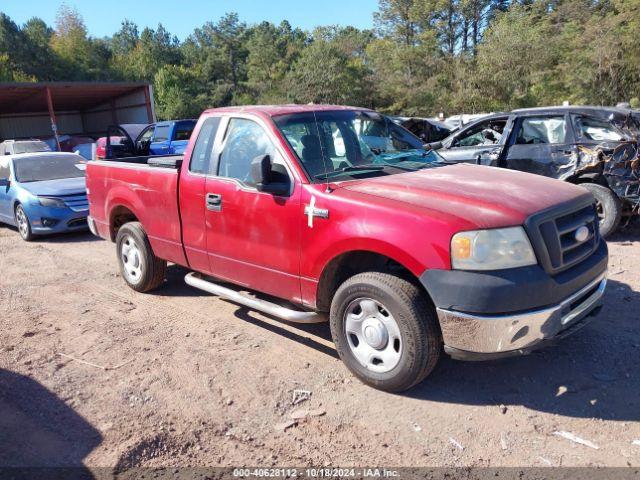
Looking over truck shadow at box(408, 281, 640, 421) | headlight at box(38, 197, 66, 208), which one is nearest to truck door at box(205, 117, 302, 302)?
truck shadow at box(408, 281, 640, 421)

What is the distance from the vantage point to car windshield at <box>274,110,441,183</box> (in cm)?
415

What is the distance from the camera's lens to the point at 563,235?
11.3ft

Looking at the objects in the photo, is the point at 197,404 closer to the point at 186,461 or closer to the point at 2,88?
the point at 186,461

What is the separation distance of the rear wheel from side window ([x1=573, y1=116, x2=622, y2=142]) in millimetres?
9088

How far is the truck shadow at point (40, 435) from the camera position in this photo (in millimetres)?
3064

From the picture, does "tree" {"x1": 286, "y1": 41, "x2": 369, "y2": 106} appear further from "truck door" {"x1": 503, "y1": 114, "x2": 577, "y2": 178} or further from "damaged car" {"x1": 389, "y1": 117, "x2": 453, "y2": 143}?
"truck door" {"x1": 503, "y1": 114, "x2": 577, "y2": 178}

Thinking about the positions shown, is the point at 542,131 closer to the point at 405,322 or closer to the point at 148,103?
the point at 405,322

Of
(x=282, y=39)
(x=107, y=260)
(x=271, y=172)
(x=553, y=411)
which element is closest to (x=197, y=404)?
(x=271, y=172)

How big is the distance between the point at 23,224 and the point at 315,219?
Result: 7843mm

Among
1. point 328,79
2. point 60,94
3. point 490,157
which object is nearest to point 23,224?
point 490,157

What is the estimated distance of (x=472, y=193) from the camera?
3.55m

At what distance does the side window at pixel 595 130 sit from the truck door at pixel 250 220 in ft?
16.6

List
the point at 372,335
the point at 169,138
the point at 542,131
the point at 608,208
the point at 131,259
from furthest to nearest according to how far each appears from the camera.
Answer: the point at 169,138 < the point at 542,131 < the point at 608,208 < the point at 131,259 < the point at 372,335

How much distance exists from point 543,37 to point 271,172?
37801mm
